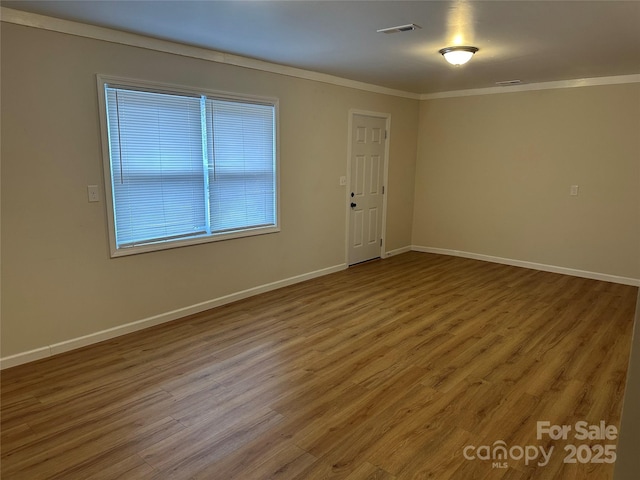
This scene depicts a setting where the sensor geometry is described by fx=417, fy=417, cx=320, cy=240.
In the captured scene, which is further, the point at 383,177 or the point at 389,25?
the point at 383,177

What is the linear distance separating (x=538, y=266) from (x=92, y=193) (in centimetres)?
559

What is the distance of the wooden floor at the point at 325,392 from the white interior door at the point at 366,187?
170 cm

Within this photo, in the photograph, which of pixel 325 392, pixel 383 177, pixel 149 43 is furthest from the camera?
pixel 383 177

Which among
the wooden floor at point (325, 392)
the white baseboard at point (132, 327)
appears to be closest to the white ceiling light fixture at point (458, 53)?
the wooden floor at point (325, 392)

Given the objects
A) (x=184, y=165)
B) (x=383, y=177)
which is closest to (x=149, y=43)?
(x=184, y=165)

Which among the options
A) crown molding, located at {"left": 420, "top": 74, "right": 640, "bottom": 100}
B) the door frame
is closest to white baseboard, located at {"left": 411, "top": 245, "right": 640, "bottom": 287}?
the door frame

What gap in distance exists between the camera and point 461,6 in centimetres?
259

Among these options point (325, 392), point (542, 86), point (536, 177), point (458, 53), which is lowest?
point (325, 392)

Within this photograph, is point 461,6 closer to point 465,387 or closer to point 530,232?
point 465,387

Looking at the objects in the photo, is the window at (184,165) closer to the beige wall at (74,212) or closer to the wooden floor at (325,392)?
the beige wall at (74,212)

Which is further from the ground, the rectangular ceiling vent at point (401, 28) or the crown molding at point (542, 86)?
the crown molding at point (542, 86)

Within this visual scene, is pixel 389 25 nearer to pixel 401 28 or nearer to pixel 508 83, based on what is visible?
pixel 401 28

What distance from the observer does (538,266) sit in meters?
5.90

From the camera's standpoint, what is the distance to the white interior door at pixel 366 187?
577 cm
